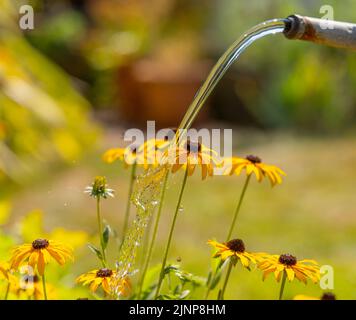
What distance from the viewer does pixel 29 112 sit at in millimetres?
4074

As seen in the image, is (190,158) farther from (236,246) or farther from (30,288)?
(30,288)

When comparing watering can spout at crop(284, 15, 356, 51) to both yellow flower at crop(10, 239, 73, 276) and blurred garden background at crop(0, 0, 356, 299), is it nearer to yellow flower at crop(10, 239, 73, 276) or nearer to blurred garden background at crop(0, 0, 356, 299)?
blurred garden background at crop(0, 0, 356, 299)

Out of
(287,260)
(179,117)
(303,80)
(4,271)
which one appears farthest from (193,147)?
(179,117)

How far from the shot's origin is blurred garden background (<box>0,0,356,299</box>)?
3832 mm

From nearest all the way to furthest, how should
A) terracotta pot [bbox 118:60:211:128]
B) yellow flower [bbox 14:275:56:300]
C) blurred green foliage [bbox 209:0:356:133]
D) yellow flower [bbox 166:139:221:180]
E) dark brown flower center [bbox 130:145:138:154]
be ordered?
yellow flower [bbox 166:139:221:180] < yellow flower [bbox 14:275:56:300] < dark brown flower center [bbox 130:145:138:154] < blurred green foliage [bbox 209:0:356:133] < terracotta pot [bbox 118:60:211:128]

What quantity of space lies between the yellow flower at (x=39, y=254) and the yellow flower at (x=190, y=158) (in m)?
0.27

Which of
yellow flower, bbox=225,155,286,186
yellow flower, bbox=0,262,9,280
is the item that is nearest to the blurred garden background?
yellow flower, bbox=225,155,286,186

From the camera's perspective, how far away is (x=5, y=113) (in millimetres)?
3871

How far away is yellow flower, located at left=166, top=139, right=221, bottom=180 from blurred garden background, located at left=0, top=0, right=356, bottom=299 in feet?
0.60

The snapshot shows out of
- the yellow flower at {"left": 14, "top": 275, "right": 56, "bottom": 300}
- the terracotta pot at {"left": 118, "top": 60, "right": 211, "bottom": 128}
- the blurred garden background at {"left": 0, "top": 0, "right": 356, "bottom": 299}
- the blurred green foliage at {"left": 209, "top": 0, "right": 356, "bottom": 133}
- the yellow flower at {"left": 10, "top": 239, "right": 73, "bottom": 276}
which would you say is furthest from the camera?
the terracotta pot at {"left": 118, "top": 60, "right": 211, "bottom": 128}

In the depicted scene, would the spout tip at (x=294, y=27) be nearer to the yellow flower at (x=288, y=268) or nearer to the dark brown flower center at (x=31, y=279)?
the yellow flower at (x=288, y=268)

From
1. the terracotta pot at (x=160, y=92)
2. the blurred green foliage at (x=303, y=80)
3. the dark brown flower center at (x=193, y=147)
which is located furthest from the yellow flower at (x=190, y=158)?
the terracotta pot at (x=160, y=92)

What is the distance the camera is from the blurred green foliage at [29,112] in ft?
12.8
